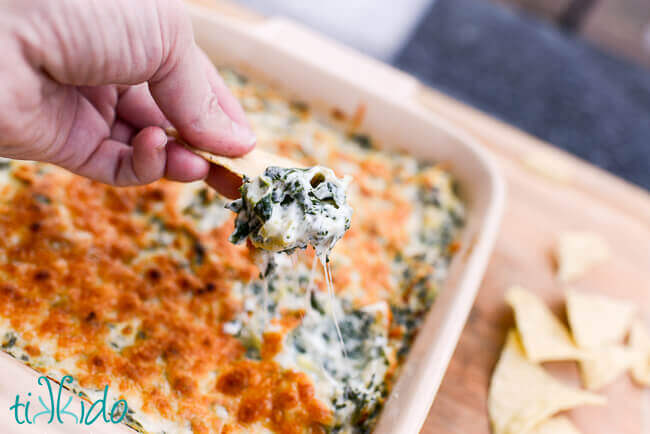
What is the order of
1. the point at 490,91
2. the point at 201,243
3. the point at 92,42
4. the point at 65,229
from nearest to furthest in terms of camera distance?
the point at 92,42 < the point at 65,229 < the point at 201,243 < the point at 490,91

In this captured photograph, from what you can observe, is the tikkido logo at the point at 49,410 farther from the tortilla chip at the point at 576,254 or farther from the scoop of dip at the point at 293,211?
the tortilla chip at the point at 576,254

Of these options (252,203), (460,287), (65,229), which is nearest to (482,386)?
(460,287)

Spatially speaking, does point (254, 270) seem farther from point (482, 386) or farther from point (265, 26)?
point (265, 26)

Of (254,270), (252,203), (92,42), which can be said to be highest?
(92,42)

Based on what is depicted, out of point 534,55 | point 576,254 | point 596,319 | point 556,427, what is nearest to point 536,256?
point 576,254

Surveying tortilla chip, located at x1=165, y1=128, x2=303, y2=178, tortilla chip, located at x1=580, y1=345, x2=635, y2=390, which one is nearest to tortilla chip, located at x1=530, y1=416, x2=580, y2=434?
tortilla chip, located at x1=580, y1=345, x2=635, y2=390

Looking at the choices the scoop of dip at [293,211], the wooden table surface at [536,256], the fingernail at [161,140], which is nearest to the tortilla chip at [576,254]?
the wooden table surface at [536,256]
